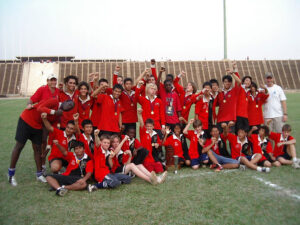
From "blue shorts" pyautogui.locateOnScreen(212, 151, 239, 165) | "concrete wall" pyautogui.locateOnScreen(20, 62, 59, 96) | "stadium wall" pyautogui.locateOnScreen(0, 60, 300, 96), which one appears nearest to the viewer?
"blue shorts" pyautogui.locateOnScreen(212, 151, 239, 165)

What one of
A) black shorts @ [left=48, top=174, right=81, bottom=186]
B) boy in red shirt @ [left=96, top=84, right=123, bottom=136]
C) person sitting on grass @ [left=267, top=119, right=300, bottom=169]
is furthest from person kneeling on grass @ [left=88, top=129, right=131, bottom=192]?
person sitting on grass @ [left=267, top=119, right=300, bottom=169]

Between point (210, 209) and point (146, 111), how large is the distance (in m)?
2.73

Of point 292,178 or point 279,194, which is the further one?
point 292,178

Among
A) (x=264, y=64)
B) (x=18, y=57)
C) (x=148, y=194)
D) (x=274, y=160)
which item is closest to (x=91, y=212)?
(x=148, y=194)

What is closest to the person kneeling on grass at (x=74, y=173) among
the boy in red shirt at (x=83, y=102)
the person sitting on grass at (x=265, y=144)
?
the boy in red shirt at (x=83, y=102)

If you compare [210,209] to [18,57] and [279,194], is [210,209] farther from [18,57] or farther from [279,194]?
[18,57]

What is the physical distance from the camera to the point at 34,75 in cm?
3709

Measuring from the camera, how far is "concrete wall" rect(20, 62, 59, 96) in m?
35.2

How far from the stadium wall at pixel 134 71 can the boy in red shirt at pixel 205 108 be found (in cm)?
3134

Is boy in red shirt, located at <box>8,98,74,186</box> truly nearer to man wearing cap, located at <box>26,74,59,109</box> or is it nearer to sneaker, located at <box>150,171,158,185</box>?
man wearing cap, located at <box>26,74,59,109</box>

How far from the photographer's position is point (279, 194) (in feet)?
12.6

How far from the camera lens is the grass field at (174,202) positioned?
10.6 ft

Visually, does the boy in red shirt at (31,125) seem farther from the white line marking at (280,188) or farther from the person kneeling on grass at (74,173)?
the white line marking at (280,188)

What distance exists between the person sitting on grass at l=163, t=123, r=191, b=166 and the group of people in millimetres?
21
